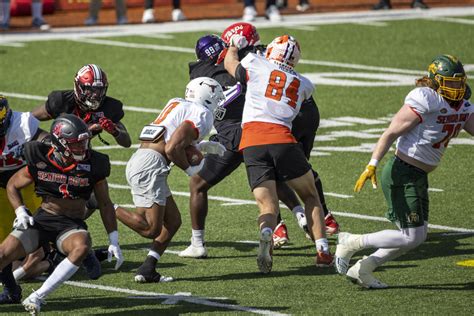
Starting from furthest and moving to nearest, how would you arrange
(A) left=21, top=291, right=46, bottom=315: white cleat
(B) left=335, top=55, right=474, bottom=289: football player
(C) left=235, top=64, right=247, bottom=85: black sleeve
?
1. (C) left=235, top=64, right=247, bottom=85: black sleeve
2. (B) left=335, top=55, right=474, bottom=289: football player
3. (A) left=21, top=291, right=46, bottom=315: white cleat

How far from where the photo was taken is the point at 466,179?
14.3 meters

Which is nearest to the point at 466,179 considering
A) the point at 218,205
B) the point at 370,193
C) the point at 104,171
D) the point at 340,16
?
the point at 370,193

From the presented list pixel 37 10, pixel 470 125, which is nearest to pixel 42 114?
pixel 470 125

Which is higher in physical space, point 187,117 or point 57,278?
point 187,117

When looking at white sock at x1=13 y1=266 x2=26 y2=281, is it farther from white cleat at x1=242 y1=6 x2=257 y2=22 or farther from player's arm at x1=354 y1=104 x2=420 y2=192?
white cleat at x1=242 y1=6 x2=257 y2=22

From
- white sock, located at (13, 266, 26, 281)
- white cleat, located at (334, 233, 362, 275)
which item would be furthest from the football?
white sock, located at (13, 266, 26, 281)

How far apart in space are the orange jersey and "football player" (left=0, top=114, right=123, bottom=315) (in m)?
1.66

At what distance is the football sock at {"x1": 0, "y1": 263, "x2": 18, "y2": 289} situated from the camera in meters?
9.48

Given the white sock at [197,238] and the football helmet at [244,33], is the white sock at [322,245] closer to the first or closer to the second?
the white sock at [197,238]

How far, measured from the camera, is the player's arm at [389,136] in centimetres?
973

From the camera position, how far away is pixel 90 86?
10.9m

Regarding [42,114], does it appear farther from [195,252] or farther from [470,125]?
[470,125]

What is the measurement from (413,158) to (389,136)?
36 cm

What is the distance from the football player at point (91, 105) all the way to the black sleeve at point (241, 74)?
1.10m
